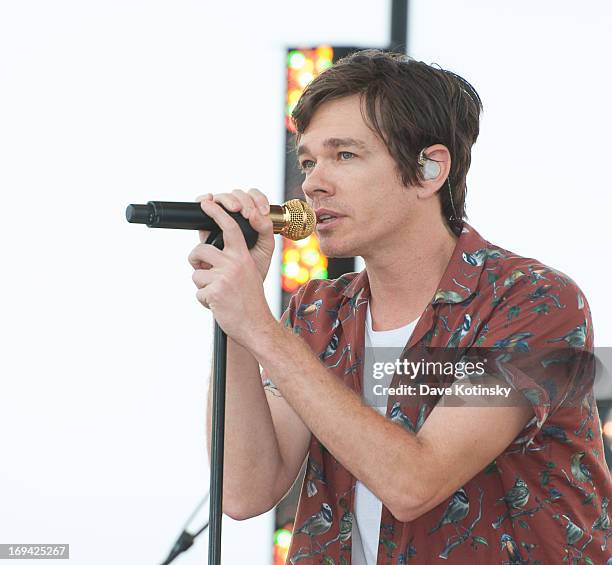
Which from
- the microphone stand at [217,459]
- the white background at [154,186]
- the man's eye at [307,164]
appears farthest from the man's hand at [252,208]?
the white background at [154,186]

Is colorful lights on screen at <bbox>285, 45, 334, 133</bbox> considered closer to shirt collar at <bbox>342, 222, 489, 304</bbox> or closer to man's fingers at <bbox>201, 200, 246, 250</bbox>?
shirt collar at <bbox>342, 222, 489, 304</bbox>

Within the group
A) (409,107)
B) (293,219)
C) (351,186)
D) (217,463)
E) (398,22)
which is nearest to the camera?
(217,463)

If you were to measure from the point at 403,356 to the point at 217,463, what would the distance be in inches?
21.1

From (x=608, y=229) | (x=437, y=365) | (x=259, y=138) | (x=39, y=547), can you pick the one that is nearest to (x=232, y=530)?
(x=39, y=547)

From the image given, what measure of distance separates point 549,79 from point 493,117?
0.80 feet

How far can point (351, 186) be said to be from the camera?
5.63 feet

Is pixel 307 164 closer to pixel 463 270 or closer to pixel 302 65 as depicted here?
pixel 463 270

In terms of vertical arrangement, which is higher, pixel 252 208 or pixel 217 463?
pixel 252 208

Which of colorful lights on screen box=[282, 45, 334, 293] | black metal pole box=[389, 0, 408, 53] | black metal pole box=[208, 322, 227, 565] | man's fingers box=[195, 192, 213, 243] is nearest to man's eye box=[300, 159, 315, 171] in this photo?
man's fingers box=[195, 192, 213, 243]

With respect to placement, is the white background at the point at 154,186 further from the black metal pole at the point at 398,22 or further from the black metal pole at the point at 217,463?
the black metal pole at the point at 217,463

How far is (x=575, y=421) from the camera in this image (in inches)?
61.4

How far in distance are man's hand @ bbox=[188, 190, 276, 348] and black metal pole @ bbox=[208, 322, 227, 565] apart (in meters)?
0.07

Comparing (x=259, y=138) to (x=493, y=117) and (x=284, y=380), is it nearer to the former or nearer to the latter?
(x=493, y=117)
